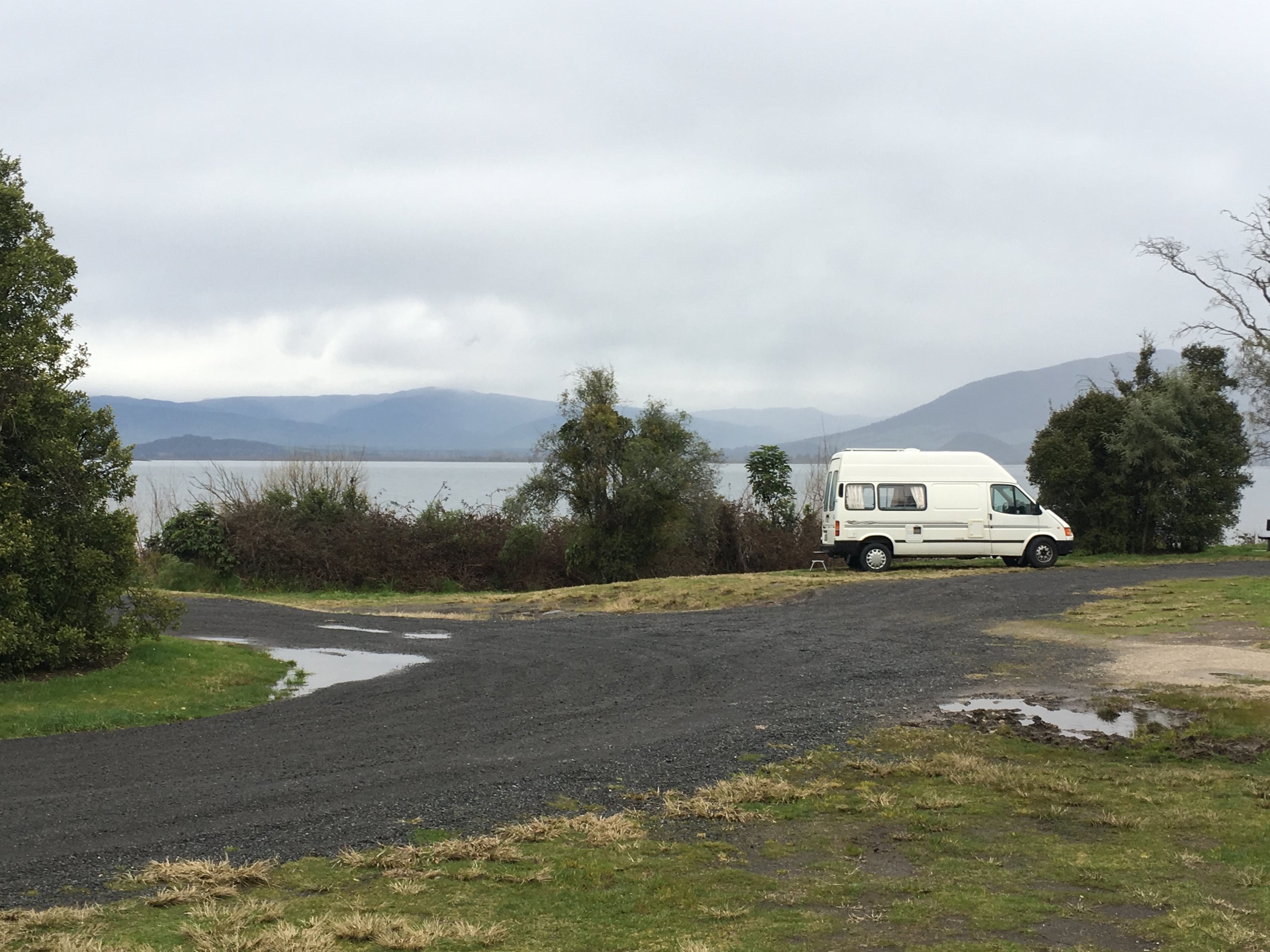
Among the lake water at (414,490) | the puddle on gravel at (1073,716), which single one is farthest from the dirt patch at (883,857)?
the lake water at (414,490)

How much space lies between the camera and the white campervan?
2569 cm

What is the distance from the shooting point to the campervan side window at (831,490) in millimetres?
25922

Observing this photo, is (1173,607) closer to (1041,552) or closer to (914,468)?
(1041,552)

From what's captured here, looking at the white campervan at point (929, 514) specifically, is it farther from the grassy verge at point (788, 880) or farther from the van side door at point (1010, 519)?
the grassy verge at point (788, 880)

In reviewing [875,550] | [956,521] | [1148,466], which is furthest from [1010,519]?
[1148,466]

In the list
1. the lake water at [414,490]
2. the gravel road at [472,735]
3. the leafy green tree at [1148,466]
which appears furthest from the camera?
the lake water at [414,490]

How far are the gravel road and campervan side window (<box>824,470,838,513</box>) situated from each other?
783 cm

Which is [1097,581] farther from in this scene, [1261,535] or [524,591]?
[524,591]

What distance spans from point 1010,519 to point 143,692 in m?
20.4

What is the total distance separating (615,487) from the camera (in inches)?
1299

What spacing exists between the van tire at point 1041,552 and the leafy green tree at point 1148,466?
15.1 ft

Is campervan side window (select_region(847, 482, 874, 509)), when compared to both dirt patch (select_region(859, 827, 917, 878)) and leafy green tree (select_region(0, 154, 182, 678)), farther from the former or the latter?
dirt patch (select_region(859, 827, 917, 878))

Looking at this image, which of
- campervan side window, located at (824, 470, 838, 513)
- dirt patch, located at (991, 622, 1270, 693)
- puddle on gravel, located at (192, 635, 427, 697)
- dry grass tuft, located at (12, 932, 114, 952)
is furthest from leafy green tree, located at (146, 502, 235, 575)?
dry grass tuft, located at (12, 932, 114, 952)

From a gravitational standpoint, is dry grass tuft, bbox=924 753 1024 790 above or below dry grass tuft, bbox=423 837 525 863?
above
